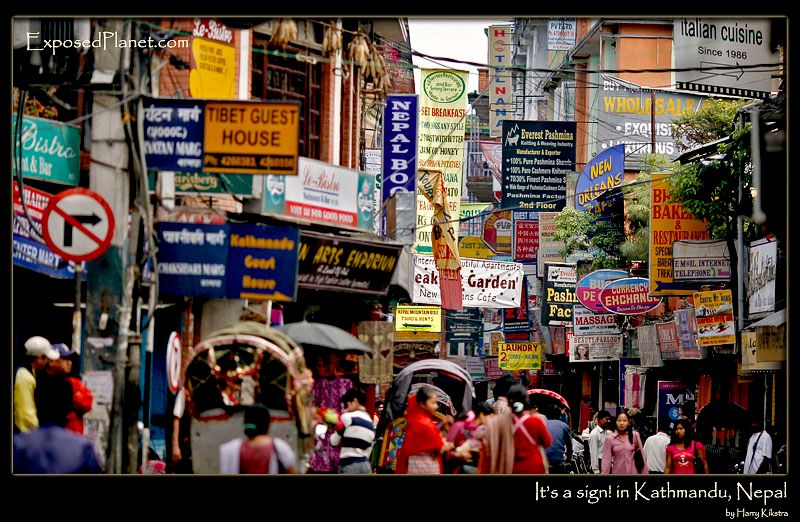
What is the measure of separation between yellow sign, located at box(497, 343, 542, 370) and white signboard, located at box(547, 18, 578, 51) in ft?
68.8

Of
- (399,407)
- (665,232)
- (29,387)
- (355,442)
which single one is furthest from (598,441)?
(29,387)

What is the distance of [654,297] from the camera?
98.1 feet

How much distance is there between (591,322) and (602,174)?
4757 millimetres

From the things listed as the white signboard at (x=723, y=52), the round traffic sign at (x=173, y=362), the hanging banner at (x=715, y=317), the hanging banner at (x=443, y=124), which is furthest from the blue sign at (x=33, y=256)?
the hanging banner at (x=443, y=124)

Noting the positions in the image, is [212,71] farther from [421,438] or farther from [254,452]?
[254,452]

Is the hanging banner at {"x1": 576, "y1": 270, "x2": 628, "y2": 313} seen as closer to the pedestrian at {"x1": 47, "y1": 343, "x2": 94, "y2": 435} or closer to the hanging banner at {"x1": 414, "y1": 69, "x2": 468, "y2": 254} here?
the hanging banner at {"x1": 414, "y1": 69, "x2": 468, "y2": 254}

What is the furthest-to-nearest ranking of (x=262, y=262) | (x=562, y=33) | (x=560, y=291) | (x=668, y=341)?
(x=562, y=33) → (x=560, y=291) → (x=668, y=341) → (x=262, y=262)

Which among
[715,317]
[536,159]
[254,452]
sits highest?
[536,159]

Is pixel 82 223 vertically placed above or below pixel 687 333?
above

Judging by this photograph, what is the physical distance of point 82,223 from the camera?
12.2 meters

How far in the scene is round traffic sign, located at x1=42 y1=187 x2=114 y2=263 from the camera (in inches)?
479

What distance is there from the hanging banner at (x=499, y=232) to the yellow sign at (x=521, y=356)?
13074mm

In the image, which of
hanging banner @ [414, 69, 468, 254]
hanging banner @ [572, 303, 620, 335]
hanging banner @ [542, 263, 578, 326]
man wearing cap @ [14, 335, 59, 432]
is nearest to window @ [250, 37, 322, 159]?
hanging banner @ [414, 69, 468, 254]

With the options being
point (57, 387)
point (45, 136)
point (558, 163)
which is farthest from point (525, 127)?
point (57, 387)
